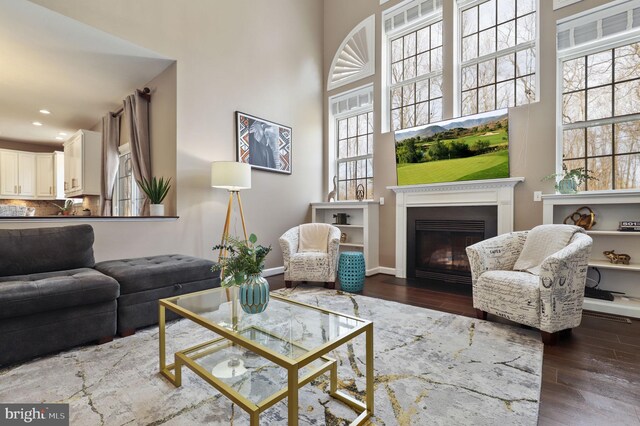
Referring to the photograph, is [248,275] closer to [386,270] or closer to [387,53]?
[386,270]

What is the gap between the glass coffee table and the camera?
122 cm

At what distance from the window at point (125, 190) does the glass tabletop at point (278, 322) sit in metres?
3.30

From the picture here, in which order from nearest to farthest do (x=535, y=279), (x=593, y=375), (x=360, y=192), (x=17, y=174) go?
1. (x=593, y=375)
2. (x=535, y=279)
3. (x=360, y=192)
4. (x=17, y=174)

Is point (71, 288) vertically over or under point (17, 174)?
under

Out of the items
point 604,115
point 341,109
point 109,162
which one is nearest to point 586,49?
point 604,115

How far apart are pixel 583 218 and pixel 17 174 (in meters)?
9.53

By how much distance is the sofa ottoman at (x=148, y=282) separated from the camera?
7.63ft

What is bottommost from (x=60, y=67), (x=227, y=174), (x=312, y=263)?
(x=312, y=263)

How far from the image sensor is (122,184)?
4.85m

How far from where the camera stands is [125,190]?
476 centimetres

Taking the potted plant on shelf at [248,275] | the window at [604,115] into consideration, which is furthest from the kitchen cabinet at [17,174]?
the window at [604,115]

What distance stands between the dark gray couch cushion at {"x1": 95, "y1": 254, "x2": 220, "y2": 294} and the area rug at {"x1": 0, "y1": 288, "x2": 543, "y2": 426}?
0.41 meters

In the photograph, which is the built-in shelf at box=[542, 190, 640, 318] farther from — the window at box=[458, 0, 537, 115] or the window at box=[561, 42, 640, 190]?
the window at box=[458, 0, 537, 115]

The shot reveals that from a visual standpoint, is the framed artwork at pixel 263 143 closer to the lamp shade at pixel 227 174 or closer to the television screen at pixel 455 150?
the lamp shade at pixel 227 174
